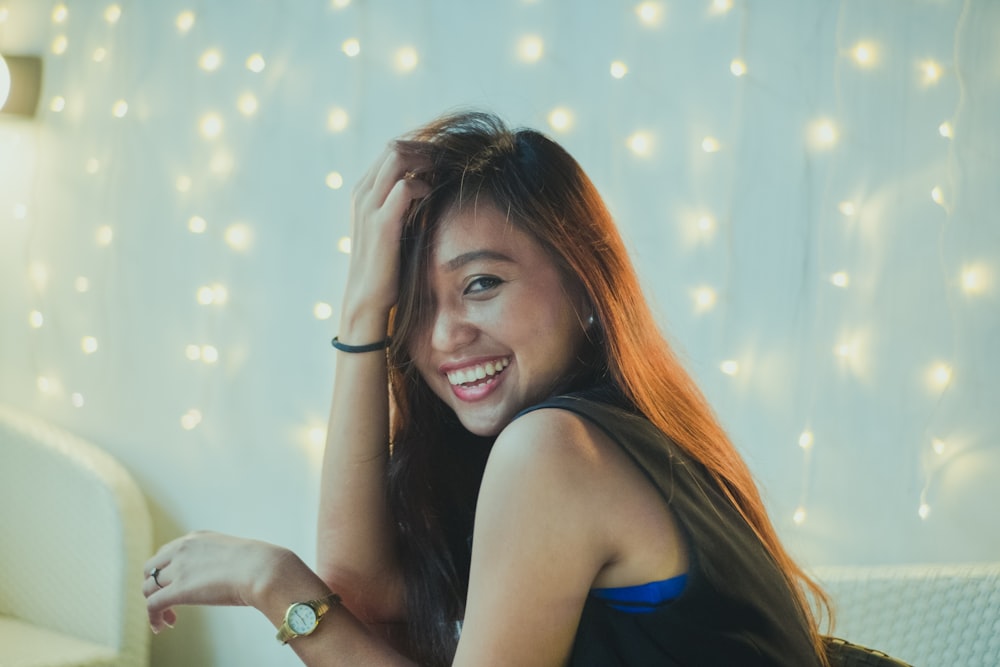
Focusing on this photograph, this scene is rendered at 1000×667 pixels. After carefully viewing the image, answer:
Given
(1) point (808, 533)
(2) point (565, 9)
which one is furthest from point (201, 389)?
(1) point (808, 533)

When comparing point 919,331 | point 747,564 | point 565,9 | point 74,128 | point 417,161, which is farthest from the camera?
point 74,128

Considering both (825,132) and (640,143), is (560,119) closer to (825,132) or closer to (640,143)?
(640,143)

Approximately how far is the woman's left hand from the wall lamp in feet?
5.51

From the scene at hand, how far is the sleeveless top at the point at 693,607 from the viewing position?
878mm

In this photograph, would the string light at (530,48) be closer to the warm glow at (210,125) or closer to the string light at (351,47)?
the string light at (351,47)

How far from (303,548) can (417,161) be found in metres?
1.19

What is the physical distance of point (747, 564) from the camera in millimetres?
923

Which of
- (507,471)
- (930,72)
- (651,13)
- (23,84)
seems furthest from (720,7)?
(23,84)

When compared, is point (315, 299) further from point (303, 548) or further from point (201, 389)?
point (303, 548)

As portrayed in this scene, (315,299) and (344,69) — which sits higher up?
(344,69)

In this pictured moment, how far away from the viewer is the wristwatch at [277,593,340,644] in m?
1.00

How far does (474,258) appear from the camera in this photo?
42.6 inches

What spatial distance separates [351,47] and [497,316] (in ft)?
3.87

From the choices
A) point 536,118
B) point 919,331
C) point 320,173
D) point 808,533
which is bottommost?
point 808,533
